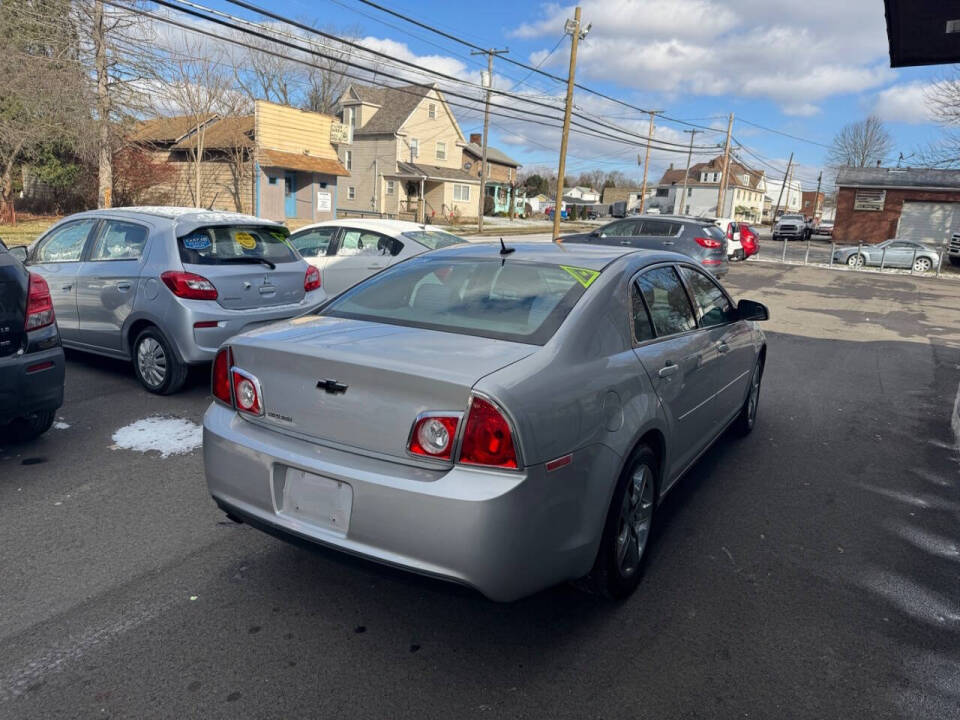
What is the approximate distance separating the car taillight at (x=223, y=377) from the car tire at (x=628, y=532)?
1750 millimetres

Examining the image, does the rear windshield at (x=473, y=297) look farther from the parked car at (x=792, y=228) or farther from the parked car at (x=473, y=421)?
the parked car at (x=792, y=228)

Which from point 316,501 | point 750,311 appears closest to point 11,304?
point 316,501

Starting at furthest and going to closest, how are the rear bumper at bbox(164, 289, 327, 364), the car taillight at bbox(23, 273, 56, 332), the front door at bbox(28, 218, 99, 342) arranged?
the front door at bbox(28, 218, 99, 342), the rear bumper at bbox(164, 289, 327, 364), the car taillight at bbox(23, 273, 56, 332)

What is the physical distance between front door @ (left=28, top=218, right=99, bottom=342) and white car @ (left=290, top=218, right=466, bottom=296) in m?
3.05

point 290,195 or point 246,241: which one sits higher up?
point 290,195

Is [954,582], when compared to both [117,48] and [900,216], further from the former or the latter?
[900,216]

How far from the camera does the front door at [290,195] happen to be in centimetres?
3409

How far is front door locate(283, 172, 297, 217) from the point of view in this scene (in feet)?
112

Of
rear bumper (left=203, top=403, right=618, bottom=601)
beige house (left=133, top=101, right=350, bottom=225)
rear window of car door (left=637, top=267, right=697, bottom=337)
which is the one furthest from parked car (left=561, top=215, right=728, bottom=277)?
beige house (left=133, top=101, right=350, bottom=225)

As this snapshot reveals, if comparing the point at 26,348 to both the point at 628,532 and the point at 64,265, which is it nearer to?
the point at 64,265

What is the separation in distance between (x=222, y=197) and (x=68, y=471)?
32165 millimetres

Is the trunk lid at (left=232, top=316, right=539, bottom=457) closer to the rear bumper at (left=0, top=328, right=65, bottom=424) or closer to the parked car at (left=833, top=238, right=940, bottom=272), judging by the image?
the rear bumper at (left=0, top=328, right=65, bottom=424)

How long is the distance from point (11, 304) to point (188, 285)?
162cm

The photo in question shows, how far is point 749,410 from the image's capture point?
18.5 feet
